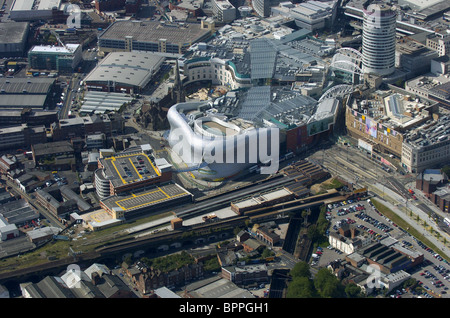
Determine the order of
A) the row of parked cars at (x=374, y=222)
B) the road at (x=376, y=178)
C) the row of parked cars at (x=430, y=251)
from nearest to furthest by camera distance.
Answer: the row of parked cars at (x=430, y=251)
the row of parked cars at (x=374, y=222)
the road at (x=376, y=178)

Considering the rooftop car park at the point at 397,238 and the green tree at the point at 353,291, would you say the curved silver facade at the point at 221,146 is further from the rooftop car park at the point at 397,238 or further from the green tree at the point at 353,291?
the green tree at the point at 353,291

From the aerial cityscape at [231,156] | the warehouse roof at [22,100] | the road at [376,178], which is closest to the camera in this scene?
the aerial cityscape at [231,156]

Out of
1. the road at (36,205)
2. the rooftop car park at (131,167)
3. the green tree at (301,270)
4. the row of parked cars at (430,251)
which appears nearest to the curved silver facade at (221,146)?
the rooftop car park at (131,167)

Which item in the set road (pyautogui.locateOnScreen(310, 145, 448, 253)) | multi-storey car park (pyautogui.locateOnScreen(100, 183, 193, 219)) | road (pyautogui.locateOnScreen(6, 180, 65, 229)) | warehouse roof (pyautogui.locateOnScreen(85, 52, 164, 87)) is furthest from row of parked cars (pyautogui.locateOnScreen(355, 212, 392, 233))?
warehouse roof (pyautogui.locateOnScreen(85, 52, 164, 87))

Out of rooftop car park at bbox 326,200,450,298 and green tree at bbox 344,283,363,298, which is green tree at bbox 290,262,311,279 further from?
rooftop car park at bbox 326,200,450,298

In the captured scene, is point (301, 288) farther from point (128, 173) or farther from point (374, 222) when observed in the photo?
point (128, 173)

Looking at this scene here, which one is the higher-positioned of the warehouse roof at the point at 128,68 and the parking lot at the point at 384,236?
the warehouse roof at the point at 128,68
